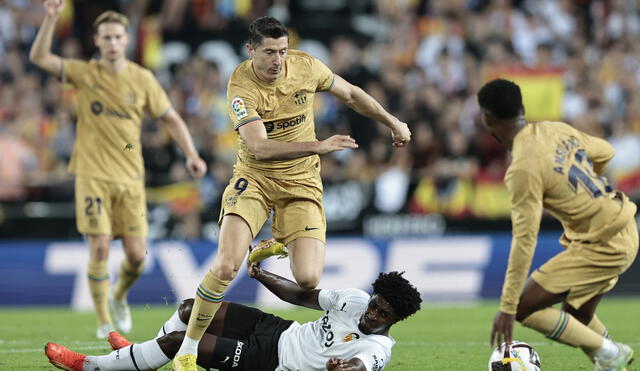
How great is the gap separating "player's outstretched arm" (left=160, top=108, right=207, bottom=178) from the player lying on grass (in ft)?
8.68

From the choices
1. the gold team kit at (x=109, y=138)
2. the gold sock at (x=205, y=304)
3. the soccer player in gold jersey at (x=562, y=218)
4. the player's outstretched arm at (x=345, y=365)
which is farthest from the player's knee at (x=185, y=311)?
the gold team kit at (x=109, y=138)

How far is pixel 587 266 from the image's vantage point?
662 centimetres

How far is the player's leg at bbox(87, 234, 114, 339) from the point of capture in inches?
395

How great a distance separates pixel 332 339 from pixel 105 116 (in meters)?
4.37

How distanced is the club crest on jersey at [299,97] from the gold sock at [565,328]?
2.43 m

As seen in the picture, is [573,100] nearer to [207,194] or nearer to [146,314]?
[207,194]

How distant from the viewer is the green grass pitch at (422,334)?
8375 millimetres

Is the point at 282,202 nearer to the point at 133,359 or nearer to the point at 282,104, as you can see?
the point at 282,104

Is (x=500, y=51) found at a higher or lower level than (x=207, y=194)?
higher

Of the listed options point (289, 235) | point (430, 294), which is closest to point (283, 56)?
point (289, 235)

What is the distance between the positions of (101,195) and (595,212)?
5358 mm

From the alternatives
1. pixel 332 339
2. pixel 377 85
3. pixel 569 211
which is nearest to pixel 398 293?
pixel 332 339

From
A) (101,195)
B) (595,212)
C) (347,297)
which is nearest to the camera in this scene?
(595,212)

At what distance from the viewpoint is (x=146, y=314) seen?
1316 centimetres
